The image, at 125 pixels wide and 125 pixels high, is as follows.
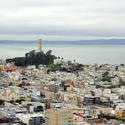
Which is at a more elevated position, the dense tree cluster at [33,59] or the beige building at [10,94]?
the dense tree cluster at [33,59]

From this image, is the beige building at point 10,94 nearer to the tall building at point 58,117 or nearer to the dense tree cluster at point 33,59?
the tall building at point 58,117

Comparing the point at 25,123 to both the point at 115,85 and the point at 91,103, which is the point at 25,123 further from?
the point at 115,85

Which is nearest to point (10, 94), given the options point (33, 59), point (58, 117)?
point (58, 117)

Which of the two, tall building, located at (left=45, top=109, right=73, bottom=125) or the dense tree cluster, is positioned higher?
the dense tree cluster

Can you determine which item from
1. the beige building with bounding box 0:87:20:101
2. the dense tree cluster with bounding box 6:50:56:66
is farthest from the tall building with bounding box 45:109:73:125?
the dense tree cluster with bounding box 6:50:56:66

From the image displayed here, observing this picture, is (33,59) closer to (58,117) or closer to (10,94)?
(10,94)

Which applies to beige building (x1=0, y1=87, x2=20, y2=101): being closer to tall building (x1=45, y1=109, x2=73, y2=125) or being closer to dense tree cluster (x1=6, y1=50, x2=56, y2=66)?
tall building (x1=45, y1=109, x2=73, y2=125)

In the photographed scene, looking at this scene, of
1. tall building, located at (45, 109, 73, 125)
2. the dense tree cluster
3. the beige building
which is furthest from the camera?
the dense tree cluster

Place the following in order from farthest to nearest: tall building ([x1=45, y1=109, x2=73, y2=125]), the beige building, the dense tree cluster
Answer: the dense tree cluster → the beige building → tall building ([x1=45, y1=109, x2=73, y2=125])

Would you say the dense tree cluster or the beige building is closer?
the beige building

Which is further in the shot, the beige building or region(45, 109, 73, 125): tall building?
the beige building

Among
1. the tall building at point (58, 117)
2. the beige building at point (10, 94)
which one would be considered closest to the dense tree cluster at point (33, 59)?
the beige building at point (10, 94)
